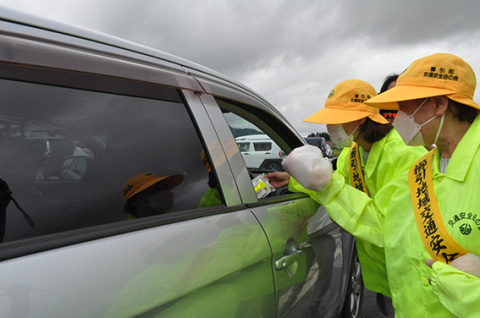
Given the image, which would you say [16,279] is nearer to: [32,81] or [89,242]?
[89,242]

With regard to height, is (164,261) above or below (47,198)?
below

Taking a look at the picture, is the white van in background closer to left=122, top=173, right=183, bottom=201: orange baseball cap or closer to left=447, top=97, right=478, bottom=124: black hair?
left=122, top=173, right=183, bottom=201: orange baseball cap

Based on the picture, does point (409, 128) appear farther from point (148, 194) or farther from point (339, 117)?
point (148, 194)

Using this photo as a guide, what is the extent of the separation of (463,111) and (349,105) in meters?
0.78

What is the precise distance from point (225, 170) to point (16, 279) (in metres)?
0.82

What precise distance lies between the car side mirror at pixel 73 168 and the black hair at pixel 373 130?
1.65 m

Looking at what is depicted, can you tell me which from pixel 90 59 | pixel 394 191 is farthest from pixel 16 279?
pixel 394 191

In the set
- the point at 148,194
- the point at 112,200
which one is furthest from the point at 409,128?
the point at 112,200

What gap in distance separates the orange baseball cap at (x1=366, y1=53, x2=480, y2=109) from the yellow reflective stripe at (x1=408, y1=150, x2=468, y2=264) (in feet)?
0.92

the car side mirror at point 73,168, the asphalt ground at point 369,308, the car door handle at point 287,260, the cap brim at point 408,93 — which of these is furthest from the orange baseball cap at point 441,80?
the asphalt ground at point 369,308

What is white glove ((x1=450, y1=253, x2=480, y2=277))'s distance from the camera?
1056 millimetres

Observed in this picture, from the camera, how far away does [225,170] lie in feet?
4.52

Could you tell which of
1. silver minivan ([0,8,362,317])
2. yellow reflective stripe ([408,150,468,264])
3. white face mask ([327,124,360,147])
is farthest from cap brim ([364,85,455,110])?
silver minivan ([0,8,362,317])

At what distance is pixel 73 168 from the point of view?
1.04 metres
